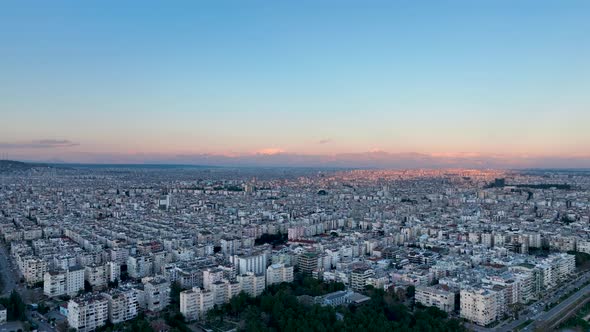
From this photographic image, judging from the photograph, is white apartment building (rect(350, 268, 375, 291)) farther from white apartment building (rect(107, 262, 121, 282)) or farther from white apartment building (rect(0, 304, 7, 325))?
white apartment building (rect(0, 304, 7, 325))

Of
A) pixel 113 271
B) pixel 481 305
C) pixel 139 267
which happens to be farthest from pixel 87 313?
pixel 481 305

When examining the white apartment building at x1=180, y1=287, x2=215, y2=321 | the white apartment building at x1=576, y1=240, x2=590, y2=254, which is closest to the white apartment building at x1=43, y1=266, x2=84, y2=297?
the white apartment building at x1=180, y1=287, x2=215, y2=321

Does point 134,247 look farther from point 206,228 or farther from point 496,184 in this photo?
point 496,184

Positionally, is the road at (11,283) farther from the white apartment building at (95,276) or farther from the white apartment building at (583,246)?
the white apartment building at (583,246)

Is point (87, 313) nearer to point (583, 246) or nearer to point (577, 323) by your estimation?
point (577, 323)

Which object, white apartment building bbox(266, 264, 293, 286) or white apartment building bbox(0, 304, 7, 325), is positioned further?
white apartment building bbox(266, 264, 293, 286)

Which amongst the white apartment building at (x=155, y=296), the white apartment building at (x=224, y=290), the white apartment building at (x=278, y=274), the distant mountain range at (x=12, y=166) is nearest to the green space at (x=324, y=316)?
the white apartment building at (x=224, y=290)
